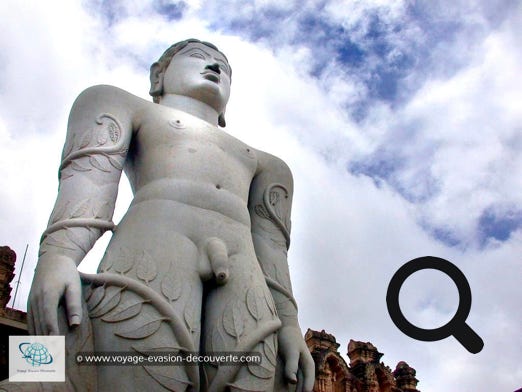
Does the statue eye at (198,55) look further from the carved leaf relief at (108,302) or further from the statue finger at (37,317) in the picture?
the statue finger at (37,317)

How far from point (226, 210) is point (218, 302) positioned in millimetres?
728

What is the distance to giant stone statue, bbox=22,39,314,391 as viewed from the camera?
12.2ft

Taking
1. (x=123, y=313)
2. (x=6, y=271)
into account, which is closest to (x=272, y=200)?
(x=123, y=313)

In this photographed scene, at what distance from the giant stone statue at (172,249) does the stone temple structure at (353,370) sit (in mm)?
8314

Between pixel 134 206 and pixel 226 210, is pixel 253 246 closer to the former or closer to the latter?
pixel 226 210

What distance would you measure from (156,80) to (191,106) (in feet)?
2.34

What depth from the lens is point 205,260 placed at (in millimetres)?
4258

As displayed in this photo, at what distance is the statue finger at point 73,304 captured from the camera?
3.65m

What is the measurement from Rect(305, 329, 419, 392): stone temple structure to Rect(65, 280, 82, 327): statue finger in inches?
376

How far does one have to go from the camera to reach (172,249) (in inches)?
164

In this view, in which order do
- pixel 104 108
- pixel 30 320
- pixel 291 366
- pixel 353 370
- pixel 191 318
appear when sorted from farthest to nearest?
pixel 353 370, pixel 104 108, pixel 291 366, pixel 191 318, pixel 30 320

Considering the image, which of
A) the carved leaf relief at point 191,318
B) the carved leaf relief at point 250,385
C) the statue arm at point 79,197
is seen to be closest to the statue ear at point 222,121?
the statue arm at point 79,197

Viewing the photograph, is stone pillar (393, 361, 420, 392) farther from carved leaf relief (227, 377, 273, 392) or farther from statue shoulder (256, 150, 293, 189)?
carved leaf relief (227, 377, 273, 392)

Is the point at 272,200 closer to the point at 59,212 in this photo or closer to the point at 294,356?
the point at 294,356
